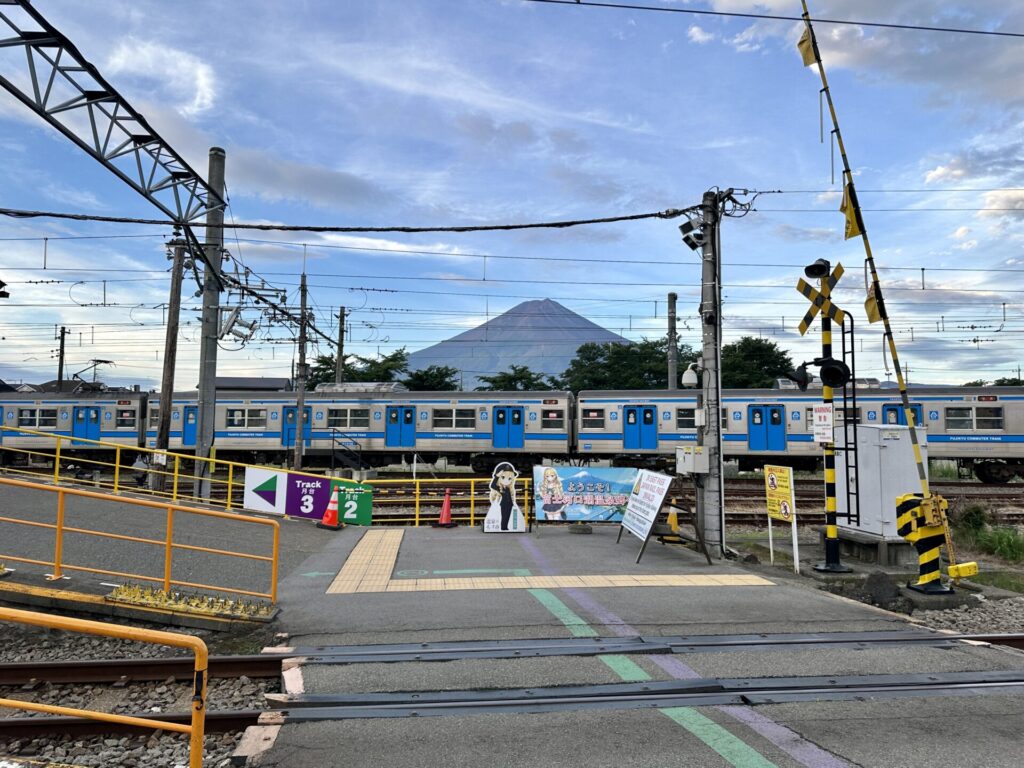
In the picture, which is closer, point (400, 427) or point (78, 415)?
point (400, 427)

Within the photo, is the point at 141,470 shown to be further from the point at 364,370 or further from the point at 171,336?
the point at 364,370

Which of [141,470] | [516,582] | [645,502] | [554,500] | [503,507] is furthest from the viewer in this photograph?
[141,470]

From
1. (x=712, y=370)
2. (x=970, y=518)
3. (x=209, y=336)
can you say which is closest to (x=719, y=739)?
(x=712, y=370)

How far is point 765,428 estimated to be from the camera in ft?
78.6

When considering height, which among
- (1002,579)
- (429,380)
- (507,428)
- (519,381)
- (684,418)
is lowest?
(1002,579)

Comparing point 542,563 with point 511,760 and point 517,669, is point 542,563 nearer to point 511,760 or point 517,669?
point 517,669

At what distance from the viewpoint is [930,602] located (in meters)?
7.82

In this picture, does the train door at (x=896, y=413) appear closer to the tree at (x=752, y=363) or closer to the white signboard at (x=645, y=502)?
the white signboard at (x=645, y=502)

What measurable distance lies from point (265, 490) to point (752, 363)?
4499 centimetres

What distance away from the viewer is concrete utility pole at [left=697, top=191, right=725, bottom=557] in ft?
35.8

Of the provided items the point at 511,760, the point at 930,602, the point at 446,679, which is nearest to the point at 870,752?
the point at 511,760

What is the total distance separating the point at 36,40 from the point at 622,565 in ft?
35.5

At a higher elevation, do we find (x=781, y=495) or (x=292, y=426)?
(x=292, y=426)

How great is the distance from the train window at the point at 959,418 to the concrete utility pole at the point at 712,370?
1632cm
